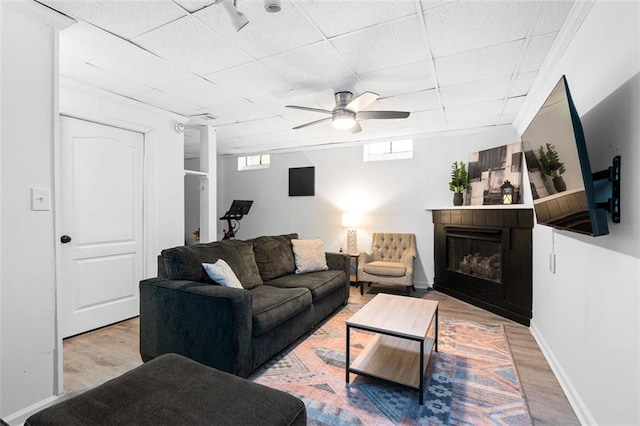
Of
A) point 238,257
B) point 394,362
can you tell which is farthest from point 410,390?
point 238,257

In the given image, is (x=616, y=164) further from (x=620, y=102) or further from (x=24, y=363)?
(x=24, y=363)

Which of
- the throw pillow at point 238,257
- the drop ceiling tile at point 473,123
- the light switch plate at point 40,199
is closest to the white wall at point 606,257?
the drop ceiling tile at point 473,123

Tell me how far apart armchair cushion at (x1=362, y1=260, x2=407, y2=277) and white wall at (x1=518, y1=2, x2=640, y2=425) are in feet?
7.13

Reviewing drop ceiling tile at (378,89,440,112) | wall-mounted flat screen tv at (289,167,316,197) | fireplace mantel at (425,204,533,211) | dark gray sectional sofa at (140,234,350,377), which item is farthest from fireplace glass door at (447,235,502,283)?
wall-mounted flat screen tv at (289,167,316,197)

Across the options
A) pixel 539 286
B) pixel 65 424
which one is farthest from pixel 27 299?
pixel 539 286

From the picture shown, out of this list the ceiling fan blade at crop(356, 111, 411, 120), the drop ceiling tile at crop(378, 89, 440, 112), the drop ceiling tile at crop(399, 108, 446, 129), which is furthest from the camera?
the drop ceiling tile at crop(399, 108, 446, 129)

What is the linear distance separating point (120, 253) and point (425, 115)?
399cm

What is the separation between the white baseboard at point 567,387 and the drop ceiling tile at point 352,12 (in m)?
2.56

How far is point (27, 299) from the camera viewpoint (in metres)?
1.88

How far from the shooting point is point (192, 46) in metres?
2.33

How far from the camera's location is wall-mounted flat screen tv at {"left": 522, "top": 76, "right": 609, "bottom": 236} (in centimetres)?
142

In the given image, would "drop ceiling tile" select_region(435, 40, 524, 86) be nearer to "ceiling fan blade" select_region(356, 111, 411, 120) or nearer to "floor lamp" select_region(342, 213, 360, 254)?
"ceiling fan blade" select_region(356, 111, 411, 120)

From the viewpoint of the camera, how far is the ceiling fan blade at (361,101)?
269 centimetres

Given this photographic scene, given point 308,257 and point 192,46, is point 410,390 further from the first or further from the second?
point 192,46
